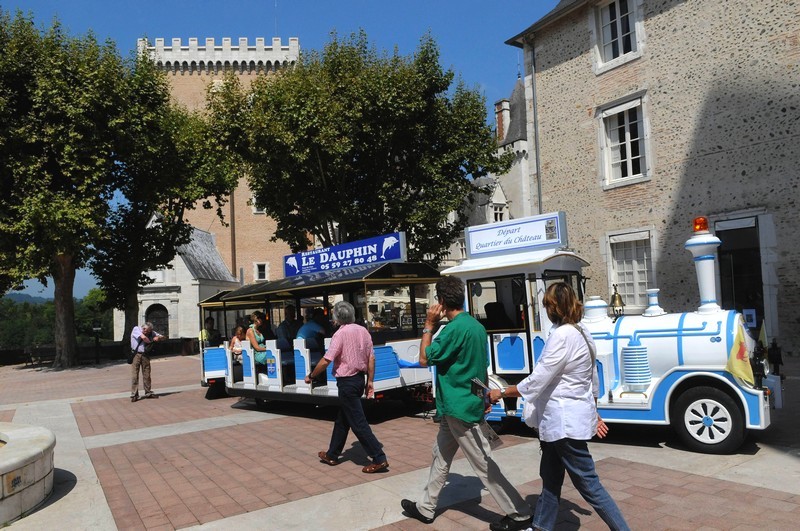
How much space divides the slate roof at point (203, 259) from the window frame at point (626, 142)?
28.7m

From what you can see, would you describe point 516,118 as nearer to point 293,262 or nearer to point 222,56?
point 222,56

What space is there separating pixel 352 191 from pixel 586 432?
18.0 m

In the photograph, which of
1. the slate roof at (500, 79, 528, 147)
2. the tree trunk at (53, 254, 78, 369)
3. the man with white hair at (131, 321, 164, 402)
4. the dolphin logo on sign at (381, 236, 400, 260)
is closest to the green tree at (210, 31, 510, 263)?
the man with white hair at (131, 321, 164, 402)


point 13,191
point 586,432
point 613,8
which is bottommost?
point 586,432

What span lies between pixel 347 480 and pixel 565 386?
116 inches

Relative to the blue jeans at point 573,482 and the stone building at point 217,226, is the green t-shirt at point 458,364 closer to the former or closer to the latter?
the blue jeans at point 573,482

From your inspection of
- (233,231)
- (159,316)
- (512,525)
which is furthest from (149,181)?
(512,525)

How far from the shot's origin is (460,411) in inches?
174

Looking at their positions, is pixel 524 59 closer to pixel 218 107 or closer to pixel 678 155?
pixel 678 155

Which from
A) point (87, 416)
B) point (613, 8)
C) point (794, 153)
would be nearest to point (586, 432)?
point (87, 416)

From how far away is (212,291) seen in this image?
4116cm

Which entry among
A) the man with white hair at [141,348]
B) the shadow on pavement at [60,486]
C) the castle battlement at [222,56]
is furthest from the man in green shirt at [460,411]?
the castle battlement at [222,56]

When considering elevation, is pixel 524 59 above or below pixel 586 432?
above

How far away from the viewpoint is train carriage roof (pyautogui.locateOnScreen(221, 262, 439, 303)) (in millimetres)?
9602
